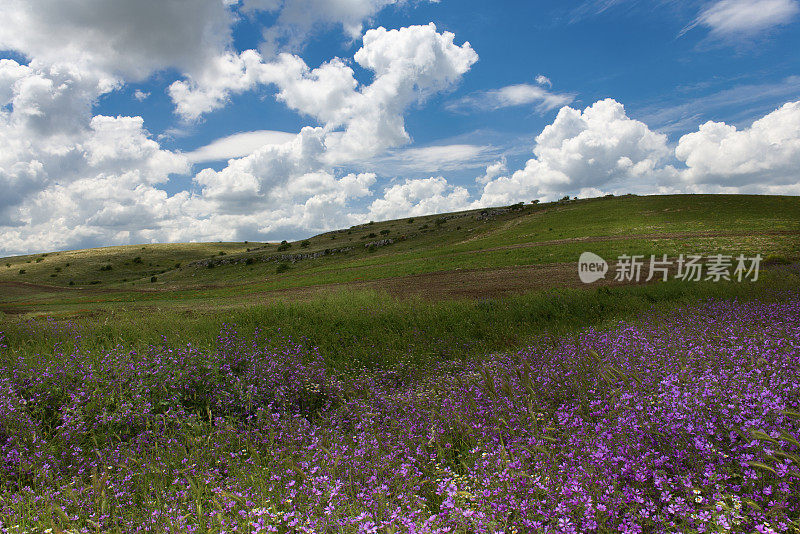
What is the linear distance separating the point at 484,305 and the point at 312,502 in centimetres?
1106

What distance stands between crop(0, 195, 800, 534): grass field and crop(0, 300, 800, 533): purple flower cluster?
0.10 feet

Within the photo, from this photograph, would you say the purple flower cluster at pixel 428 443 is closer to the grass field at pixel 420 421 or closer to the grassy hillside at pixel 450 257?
the grass field at pixel 420 421

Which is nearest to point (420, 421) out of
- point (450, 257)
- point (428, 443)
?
point (428, 443)

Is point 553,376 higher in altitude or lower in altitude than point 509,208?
lower

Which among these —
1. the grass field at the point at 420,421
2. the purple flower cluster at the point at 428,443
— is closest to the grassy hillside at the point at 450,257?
the grass field at the point at 420,421

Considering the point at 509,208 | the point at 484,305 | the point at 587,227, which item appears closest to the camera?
the point at 484,305

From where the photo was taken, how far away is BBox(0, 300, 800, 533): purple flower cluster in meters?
A: 2.80

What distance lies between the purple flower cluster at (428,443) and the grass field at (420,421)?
0.10ft

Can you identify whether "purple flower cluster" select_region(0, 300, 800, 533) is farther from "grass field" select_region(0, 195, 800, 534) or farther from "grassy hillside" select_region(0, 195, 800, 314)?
"grassy hillside" select_region(0, 195, 800, 314)

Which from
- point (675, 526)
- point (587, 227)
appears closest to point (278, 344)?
point (675, 526)

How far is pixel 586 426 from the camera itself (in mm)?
3953

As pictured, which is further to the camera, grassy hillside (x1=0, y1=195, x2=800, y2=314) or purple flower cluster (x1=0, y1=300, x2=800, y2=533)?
grassy hillside (x1=0, y1=195, x2=800, y2=314)

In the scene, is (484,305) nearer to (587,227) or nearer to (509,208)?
(587,227)

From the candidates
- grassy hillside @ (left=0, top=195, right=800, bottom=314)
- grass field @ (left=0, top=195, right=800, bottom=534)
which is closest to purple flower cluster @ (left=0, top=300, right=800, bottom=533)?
grass field @ (left=0, top=195, right=800, bottom=534)
